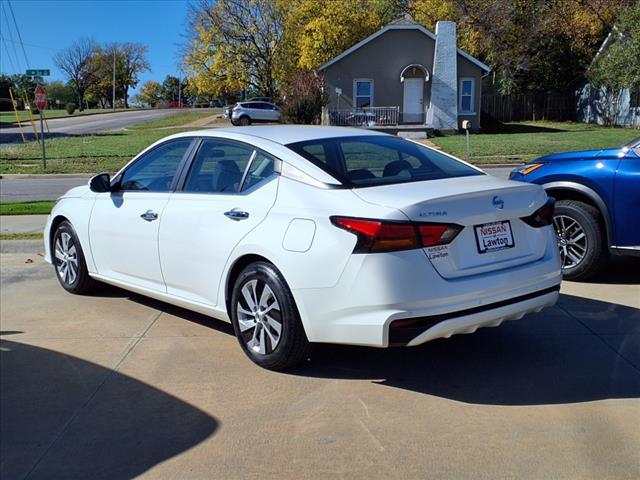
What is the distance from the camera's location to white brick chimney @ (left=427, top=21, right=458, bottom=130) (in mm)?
34531

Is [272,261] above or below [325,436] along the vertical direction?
above

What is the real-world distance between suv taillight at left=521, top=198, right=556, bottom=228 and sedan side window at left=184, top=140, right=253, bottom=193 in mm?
1977

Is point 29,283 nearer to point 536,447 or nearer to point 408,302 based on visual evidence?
point 408,302

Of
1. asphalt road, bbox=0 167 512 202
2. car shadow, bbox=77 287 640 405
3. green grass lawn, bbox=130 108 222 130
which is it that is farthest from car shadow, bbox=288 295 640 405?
green grass lawn, bbox=130 108 222 130

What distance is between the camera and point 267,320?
171 inches

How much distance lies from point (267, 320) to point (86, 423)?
126cm

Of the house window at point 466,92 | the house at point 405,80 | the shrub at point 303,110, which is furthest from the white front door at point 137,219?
the house window at point 466,92

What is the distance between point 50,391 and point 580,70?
4468cm

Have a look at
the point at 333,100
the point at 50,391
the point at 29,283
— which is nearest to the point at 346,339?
the point at 50,391

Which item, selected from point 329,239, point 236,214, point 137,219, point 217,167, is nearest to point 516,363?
point 329,239

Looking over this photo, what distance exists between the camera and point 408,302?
12.3 feet

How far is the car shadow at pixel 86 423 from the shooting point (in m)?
3.35

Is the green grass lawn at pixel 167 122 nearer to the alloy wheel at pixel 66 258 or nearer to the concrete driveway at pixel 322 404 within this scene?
the alloy wheel at pixel 66 258

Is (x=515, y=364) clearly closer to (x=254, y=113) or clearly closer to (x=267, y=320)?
(x=267, y=320)
